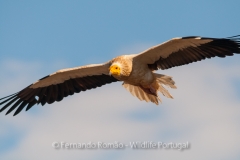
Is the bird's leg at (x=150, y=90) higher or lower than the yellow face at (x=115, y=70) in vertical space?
lower

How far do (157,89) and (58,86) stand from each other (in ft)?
7.22

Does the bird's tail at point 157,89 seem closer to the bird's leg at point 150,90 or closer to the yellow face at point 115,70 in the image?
the bird's leg at point 150,90

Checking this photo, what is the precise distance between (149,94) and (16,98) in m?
2.88

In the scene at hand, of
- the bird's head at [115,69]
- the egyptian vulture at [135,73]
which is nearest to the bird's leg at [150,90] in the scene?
the egyptian vulture at [135,73]

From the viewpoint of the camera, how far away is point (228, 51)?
35.0 feet

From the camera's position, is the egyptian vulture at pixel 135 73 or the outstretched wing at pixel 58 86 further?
the outstretched wing at pixel 58 86

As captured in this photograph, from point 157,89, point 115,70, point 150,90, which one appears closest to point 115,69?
point 115,70

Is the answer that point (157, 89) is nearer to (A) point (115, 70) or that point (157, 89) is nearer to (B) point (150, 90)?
(B) point (150, 90)

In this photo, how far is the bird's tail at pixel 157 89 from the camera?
38.1ft

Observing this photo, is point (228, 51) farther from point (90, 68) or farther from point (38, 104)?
point (38, 104)

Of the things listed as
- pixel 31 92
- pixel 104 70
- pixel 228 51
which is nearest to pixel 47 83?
pixel 31 92

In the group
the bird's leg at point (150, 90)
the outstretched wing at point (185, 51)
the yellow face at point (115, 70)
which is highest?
the outstretched wing at point (185, 51)

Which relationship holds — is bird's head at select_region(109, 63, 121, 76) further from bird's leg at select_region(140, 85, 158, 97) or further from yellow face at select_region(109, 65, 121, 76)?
bird's leg at select_region(140, 85, 158, 97)

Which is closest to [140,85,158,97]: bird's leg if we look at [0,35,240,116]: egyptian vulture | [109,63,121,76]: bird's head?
[0,35,240,116]: egyptian vulture
